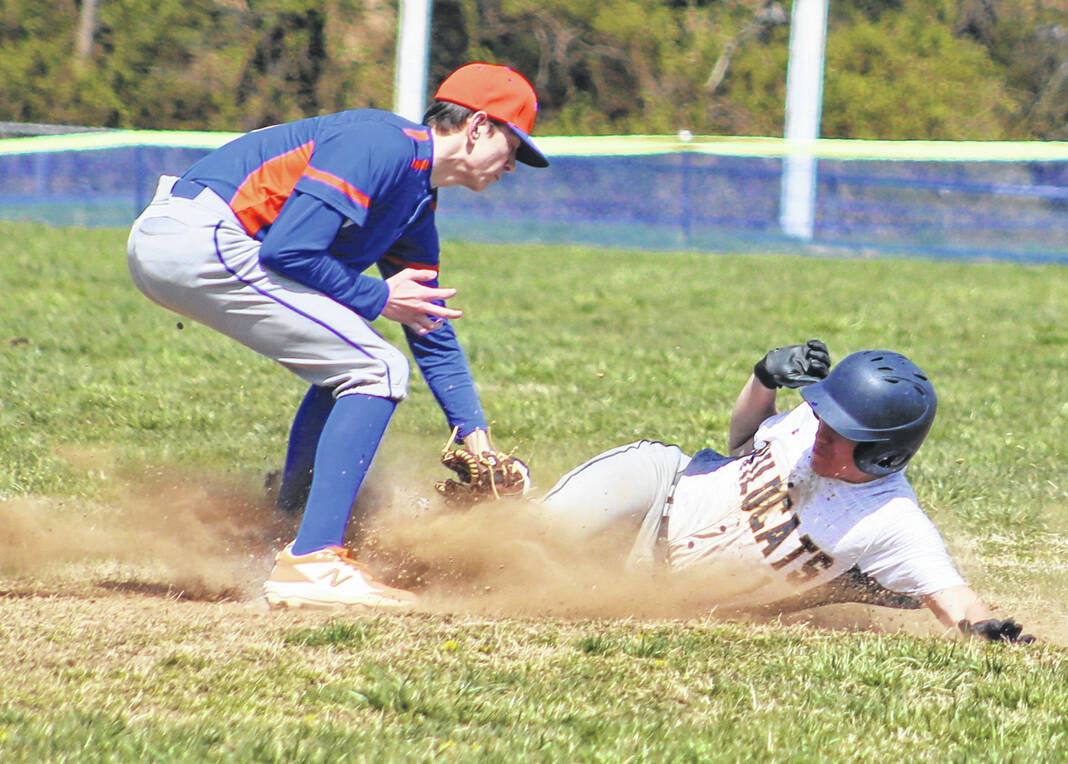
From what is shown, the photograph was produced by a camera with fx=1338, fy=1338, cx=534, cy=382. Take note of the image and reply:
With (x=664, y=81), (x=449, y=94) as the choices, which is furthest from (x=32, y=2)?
(x=449, y=94)

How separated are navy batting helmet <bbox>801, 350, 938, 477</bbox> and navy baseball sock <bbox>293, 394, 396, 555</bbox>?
1377 mm

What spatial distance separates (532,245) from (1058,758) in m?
15.4

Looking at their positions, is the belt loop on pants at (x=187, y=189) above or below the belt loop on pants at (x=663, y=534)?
above

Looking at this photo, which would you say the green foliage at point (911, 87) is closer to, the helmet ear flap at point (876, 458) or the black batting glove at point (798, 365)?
the black batting glove at point (798, 365)

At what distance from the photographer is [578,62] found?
30453 mm

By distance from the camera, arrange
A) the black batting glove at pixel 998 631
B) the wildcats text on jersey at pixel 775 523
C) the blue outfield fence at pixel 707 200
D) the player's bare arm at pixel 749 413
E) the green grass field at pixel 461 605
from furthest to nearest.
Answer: the blue outfield fence at pixel 707 200
the player's bare arm at pixel 749 413
the wildcats text on jersey at pixel 775 523
the black batting glove at pixel 998 631
the green grass field at pixel 461 605

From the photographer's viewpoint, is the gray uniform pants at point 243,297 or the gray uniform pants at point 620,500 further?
the gray uniform pants at point 620,500

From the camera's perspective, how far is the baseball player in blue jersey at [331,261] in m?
4.02

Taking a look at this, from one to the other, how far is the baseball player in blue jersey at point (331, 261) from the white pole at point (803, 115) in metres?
14.7

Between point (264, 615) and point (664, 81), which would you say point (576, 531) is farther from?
point (664, 81)

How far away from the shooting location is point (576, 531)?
4578 millimetres

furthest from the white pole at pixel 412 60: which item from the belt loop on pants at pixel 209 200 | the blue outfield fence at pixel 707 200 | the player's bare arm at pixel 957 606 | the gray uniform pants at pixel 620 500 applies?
the player's bare arm at pixel 957 606

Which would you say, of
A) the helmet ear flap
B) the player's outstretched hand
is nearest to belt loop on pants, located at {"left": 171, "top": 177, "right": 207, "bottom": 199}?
the player's outstretched hand

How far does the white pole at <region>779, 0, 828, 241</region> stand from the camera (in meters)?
18.5
